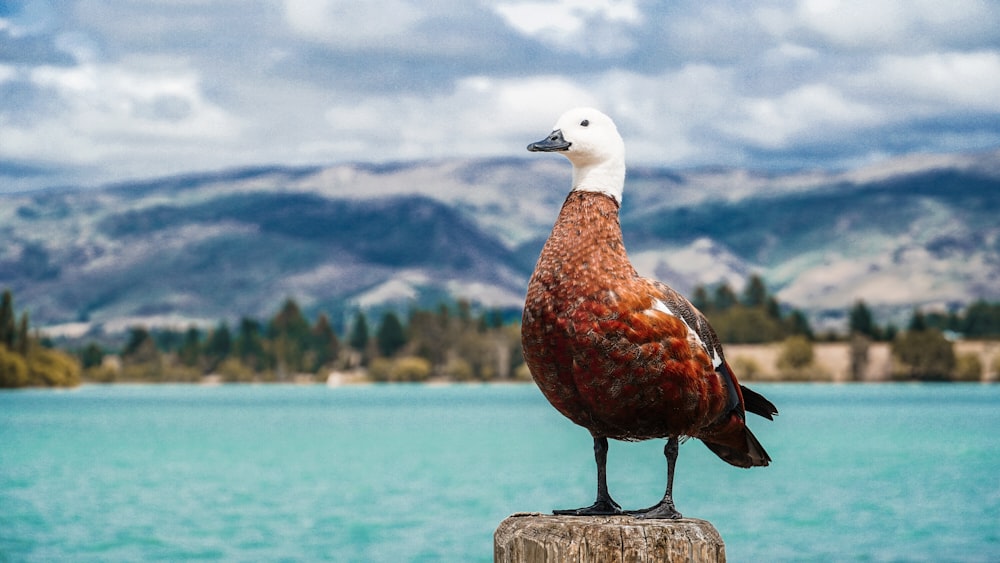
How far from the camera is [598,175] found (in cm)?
789

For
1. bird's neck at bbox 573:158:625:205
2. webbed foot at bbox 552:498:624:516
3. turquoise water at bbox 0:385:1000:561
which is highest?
bird's neck at bbox 573:158:625:205

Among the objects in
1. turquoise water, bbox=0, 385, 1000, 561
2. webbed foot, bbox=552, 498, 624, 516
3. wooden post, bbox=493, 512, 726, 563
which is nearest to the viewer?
wooden post, bbox=493, 512, 726, 563

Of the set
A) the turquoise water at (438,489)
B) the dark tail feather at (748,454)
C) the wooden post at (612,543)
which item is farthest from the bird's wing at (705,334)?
the turquoise water at (438,489)

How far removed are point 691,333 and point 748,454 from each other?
1.06m

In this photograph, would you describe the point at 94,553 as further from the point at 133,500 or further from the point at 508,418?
the point at 508,418

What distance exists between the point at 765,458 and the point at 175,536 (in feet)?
152

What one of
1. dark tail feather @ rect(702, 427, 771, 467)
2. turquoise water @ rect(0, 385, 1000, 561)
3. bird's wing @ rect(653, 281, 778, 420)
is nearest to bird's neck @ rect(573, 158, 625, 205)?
bird's wing @ rect(653, 281, 778, 420)

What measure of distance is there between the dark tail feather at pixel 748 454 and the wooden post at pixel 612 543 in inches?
65.2

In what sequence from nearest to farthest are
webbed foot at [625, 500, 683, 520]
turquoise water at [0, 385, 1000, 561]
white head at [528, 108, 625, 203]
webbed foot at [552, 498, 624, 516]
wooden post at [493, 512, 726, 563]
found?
wooden post at [493, 512, 726, 563] < webbed foot at [625, 500, 683, 520] < webbed foot at [552, 498, 624, 516] < white head at [528, 108, 625, 203] < turquoise water at [0, 385, 1000, 561]

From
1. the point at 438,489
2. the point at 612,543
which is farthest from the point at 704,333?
the point at 438,489

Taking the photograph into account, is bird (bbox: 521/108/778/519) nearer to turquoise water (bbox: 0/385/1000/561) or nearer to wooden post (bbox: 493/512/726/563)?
wooden post (bbox: 493/512/726/563)

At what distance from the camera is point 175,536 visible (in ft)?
168

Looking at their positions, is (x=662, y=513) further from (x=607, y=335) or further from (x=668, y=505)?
(x=607, y=335)

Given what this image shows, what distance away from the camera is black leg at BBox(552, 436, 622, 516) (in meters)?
7.41
